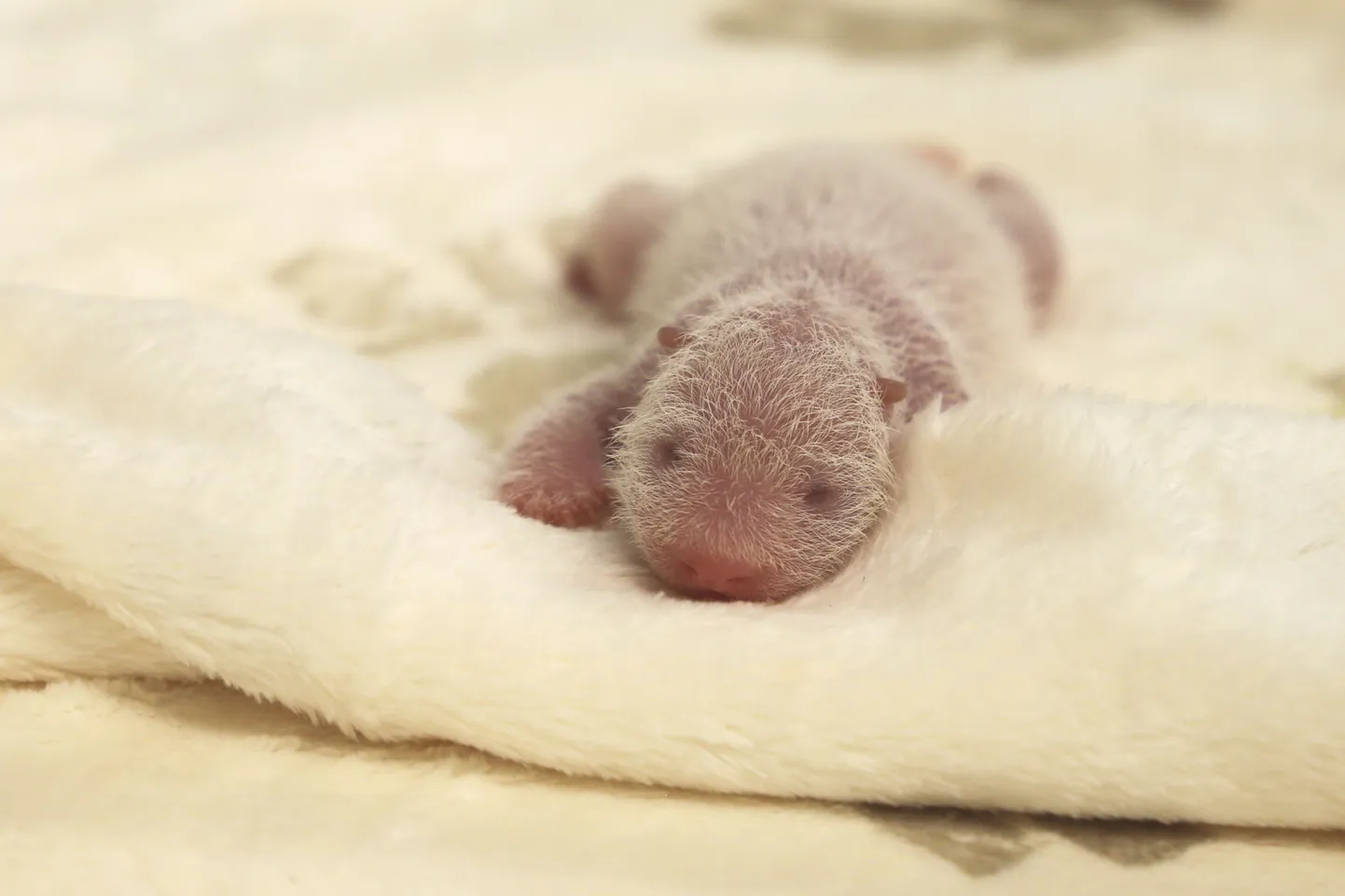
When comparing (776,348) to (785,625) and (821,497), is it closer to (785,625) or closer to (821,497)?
(821,497)

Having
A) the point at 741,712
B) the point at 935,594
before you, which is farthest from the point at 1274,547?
the point at 741,712

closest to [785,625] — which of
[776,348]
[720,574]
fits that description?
[720,574]

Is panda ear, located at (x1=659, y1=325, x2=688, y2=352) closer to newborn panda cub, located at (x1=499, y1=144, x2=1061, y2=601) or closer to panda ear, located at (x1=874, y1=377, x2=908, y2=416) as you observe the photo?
newborn panda cub, located at (x1=499, y1=144, x2=1061, y2=601)

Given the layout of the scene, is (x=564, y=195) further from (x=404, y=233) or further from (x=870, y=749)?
(x=870, y=749)

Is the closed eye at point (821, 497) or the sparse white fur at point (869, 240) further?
the sparse white fur at point (869, 240)

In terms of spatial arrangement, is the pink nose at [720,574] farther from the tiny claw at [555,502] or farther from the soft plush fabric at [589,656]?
the tiny claw at [555,502]

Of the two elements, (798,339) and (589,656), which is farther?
(798,339)

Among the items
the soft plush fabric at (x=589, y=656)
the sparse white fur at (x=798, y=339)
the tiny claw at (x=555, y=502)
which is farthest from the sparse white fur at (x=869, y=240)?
the soft plush fabric at (x=589, y=656)
